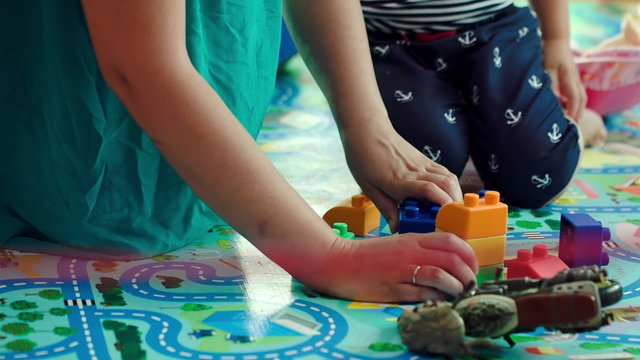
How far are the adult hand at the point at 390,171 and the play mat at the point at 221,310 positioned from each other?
0.08 metres

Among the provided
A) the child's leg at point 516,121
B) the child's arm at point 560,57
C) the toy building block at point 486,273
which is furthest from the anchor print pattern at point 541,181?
the toy building block at point 486,273

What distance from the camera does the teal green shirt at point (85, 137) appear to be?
84cm

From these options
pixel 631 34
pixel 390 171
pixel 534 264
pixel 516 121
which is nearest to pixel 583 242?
pixel 534 264

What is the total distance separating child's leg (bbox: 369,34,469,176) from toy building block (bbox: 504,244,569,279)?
1.02 feet

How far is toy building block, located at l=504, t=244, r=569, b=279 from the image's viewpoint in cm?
82

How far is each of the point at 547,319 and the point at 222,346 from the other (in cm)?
25

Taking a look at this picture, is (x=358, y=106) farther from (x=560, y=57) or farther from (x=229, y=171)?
(x=560, y=57)

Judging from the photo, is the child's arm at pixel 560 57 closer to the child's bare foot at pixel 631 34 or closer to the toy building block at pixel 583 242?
the child's bare foot at pixel 631 34

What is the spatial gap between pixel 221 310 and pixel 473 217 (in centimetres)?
24

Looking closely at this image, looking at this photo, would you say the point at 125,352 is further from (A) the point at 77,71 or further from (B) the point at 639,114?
(B) the point at 639,114

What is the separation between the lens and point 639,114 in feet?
4.93

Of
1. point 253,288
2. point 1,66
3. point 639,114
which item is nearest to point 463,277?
point 253,288

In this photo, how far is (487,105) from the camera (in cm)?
118

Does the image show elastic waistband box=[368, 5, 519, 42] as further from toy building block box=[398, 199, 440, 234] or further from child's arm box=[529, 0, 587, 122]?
toy building block box=[398, 199, 440, 234]
